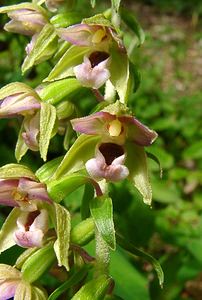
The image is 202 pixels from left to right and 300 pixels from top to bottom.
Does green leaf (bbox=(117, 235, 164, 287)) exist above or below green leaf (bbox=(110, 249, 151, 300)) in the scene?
above

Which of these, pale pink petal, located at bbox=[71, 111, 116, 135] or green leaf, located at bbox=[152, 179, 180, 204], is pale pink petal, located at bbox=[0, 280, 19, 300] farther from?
green leaf, located at bbox=[152, 179, 180, 204]

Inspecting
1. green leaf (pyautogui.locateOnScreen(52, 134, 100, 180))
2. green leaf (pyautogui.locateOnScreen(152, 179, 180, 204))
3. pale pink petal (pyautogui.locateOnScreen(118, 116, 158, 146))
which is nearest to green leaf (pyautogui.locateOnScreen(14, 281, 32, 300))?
green leaf (pyautogui.locateOnScreen(52, 134, 100, 180))

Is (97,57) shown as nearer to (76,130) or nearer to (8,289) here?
(76,130)

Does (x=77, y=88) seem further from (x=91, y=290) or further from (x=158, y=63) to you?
(x=158, y=63)

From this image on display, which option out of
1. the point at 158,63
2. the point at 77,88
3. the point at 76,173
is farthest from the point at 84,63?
the point at 158,63

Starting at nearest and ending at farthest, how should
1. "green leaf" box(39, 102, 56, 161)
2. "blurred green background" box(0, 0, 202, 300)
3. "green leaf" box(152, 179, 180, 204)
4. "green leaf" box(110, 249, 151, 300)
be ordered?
"green leaf" box(39, 102, 56, 161) < "green leaf" box(110, 249, 151, 300) < "blurred green background" box(0, 0, 202, 300) < "green leaf" box(152, 179, 180, 204)

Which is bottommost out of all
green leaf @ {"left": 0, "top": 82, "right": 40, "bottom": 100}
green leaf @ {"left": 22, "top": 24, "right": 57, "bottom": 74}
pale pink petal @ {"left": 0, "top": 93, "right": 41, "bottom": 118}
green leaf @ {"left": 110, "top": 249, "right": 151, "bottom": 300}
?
green leaf @ {"left": 110, "top": 249, "right": 151, "bottom": 300}
